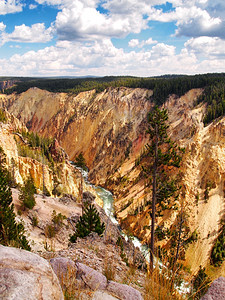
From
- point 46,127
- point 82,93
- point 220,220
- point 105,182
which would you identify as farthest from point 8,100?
point 220,220

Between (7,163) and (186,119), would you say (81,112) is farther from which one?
(7,163)

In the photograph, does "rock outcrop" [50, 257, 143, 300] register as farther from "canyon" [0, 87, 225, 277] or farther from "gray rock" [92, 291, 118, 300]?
"canyon" [0, 87, 225, 277]

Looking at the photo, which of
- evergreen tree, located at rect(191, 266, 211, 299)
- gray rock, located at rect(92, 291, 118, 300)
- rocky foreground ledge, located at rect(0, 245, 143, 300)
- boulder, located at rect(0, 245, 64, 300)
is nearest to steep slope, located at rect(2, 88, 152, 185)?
evergreen tree, located at rect(191, 266, 211, 299)

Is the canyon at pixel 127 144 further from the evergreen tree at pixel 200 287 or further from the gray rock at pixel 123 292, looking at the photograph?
the gray rock at pixel 123 292

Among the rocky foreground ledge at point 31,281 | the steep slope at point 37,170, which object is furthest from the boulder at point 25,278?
the steep slope at point 37,170

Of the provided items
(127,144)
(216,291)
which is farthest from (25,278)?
(127,144)

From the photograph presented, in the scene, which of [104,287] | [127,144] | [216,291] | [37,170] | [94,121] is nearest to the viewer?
[216,291]

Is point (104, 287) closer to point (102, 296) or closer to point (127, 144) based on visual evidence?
point (102, 296)
